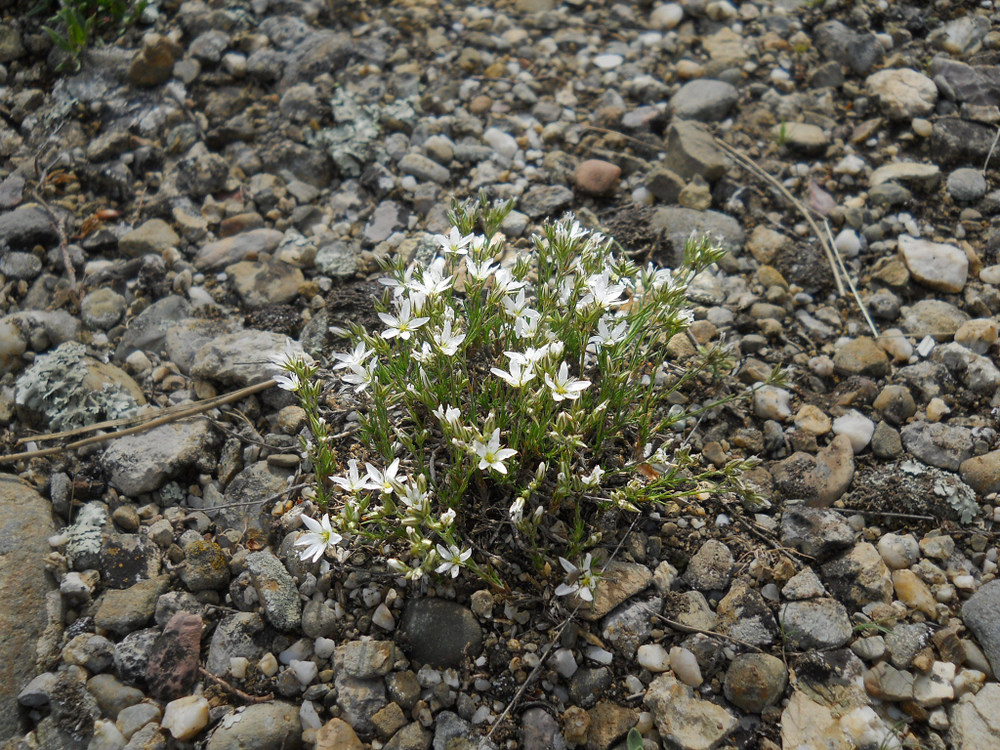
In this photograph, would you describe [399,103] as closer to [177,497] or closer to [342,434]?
[342,434]

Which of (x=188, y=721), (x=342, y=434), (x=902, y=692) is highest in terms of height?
(x=342, y=434)

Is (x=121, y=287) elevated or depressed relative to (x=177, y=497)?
elevated

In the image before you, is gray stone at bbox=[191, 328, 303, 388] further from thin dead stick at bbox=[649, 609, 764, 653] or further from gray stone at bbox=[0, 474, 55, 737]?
thin dead stick at bbox=[649, 609, 764, 653]

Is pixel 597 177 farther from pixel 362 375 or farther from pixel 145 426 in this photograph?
pixel 145 426

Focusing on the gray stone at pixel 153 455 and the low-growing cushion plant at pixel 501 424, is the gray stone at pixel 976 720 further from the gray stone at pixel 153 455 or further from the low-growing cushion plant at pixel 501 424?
the gray stone at pixel 153 455

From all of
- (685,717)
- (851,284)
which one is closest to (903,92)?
(851,284)

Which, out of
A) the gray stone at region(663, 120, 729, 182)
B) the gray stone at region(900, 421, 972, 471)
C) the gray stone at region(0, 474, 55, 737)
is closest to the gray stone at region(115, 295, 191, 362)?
the gray stone at region(0, 474, 55, 737)

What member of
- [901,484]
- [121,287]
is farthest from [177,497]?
[901,484]

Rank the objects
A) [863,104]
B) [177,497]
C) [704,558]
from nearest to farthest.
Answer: [704,558]
[177,497]
[863,104]
